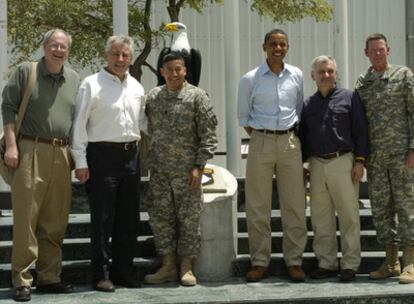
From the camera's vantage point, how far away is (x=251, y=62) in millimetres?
13359

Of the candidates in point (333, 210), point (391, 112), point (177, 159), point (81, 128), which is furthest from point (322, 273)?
point (81, 128)

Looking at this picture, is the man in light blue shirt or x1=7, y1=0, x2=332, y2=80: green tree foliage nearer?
the man in light blue shirt

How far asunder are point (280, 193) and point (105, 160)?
1.43 metres

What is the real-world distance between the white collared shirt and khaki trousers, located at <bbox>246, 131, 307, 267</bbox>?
1019mm

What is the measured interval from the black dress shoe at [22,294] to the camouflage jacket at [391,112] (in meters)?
2.76

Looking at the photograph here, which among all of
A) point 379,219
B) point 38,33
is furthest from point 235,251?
point 38,33

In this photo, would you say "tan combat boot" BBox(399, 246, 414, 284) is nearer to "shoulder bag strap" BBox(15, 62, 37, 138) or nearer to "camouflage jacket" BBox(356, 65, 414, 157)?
"camouflage jacket" BBox(356, 65, 414, 157)

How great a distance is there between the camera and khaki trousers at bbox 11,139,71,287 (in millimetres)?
5416

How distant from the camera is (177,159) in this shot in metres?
5.82

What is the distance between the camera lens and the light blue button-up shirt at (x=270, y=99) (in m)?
6.02

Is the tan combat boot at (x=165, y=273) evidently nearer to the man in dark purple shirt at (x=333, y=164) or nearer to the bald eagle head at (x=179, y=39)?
the man in dark purple shirt at (x=333, y=164)

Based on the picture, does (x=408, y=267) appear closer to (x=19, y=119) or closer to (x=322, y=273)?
(x=322, y=273)

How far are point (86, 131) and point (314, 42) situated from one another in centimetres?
850

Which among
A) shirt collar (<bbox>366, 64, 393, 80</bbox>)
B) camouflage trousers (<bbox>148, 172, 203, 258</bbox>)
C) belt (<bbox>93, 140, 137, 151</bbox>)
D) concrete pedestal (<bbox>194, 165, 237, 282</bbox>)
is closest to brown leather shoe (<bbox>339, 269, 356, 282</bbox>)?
concrete pedestal (<bbox>194, 165, 237, 282</bbox>)
